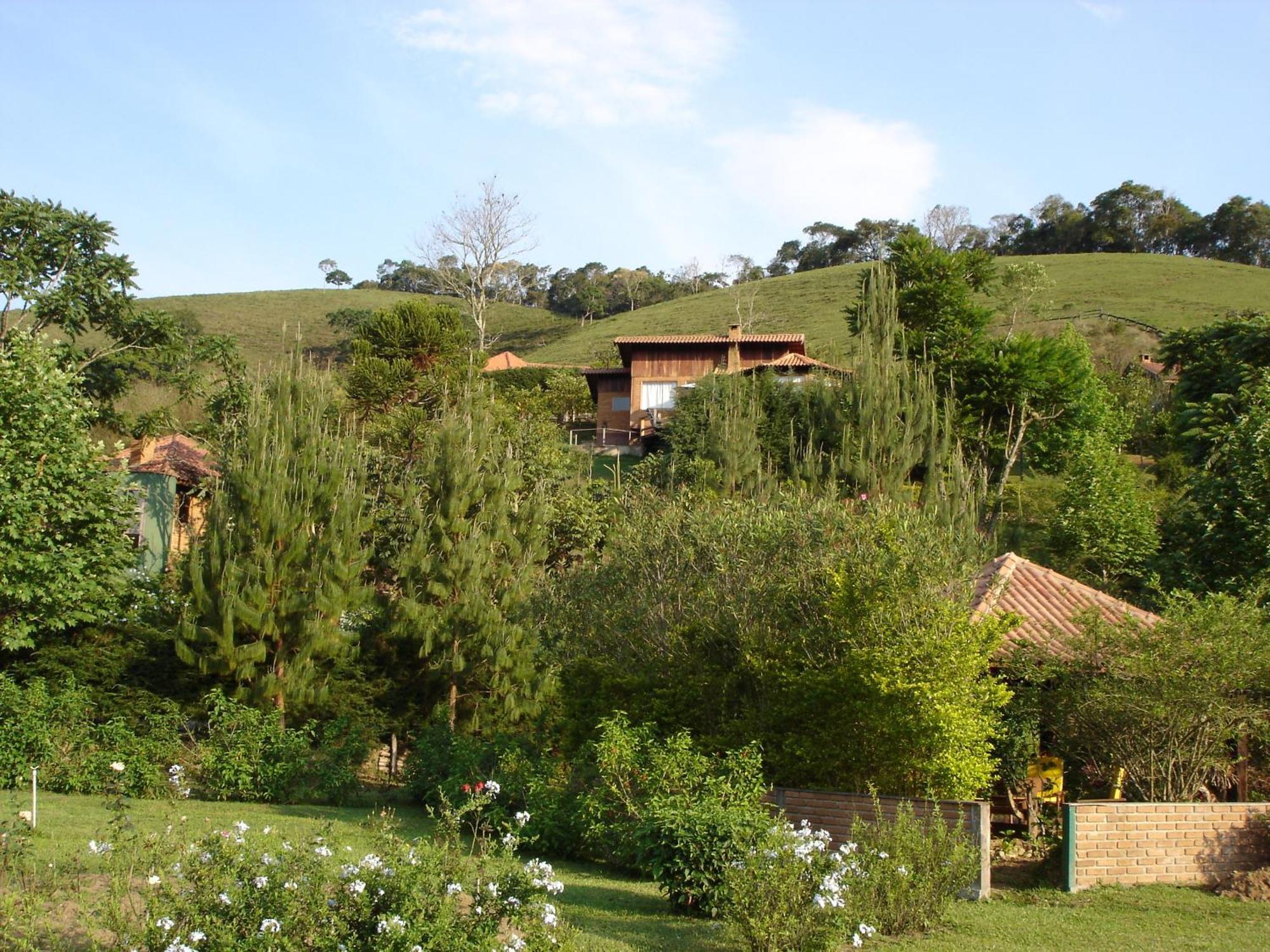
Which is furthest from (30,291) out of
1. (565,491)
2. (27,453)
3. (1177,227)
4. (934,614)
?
(1177,227)

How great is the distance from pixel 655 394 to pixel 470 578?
29.4 m

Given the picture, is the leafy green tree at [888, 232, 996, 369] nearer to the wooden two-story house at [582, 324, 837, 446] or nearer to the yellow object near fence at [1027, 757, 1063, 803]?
the wooden two-story house at [582, 324, 837, 446]

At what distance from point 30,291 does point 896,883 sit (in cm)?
2248

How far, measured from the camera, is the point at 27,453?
59.0 ft

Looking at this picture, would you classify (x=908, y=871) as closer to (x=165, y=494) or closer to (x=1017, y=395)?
(x=165, y=494)

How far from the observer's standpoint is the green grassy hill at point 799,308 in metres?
68.6

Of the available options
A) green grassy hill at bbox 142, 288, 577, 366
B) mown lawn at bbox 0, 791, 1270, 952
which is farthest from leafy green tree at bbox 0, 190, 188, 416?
green grassy hill at bbox 142, 288, 577, 366

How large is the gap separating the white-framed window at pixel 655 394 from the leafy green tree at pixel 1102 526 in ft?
64.9

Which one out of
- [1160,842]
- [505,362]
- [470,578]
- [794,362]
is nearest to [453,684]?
[470,578]

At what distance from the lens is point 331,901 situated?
6953mm

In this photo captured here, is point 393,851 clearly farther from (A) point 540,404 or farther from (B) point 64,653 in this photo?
(A) point 540,404

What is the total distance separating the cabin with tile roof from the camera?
2775 centimetres

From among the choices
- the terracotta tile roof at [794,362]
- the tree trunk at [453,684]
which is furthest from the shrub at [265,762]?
the terracotta tile roof at [794,362]

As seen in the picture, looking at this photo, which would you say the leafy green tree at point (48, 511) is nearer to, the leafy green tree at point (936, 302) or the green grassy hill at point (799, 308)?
the leafy green tree at point (936, 302)
